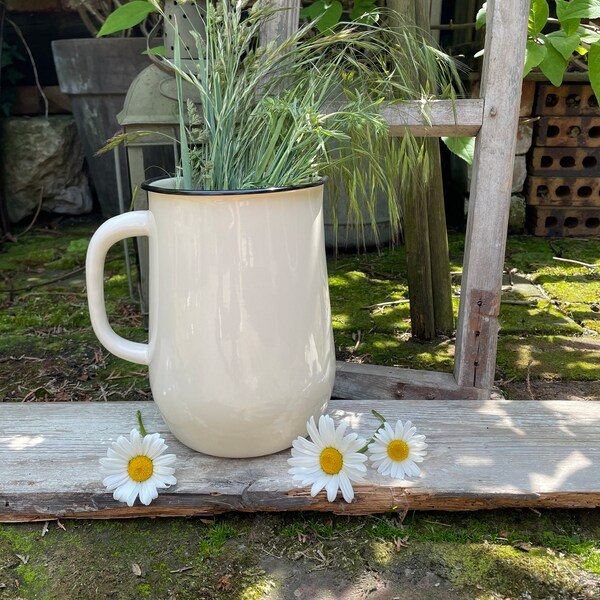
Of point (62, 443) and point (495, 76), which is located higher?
point (495, 76)

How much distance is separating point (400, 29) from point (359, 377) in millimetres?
785

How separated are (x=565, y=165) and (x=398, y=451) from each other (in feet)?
7.66

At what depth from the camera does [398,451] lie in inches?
42.8

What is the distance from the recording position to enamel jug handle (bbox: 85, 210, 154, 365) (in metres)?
1.07

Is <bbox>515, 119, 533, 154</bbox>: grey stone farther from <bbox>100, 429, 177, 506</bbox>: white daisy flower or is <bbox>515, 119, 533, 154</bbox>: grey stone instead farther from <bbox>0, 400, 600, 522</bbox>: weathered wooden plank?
<bbox>100, 429, 177, 506</bbox>: white daisy flower

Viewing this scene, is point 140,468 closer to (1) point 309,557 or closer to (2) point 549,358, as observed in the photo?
(1) point 309,557

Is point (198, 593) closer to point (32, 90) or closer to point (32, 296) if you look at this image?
point (32, 296)

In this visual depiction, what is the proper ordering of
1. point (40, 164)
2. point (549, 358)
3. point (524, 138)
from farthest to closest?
point (40, 164)
point (524, 138)
point (549, 358)

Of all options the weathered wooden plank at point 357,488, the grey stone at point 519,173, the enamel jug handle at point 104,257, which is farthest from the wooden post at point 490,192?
the grey stone at point 519,173

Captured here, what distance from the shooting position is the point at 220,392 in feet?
3.32

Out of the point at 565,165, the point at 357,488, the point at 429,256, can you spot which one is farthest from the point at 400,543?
the point at 565,165

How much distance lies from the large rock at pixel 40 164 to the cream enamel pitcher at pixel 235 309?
267 centimetres

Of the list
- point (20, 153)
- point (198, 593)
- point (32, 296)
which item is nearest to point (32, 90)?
point (20, 153)

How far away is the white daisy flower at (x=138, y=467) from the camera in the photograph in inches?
40.5
